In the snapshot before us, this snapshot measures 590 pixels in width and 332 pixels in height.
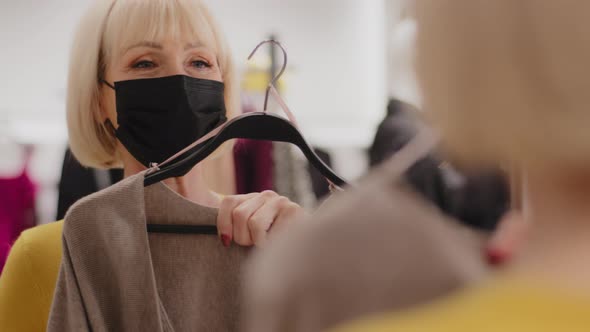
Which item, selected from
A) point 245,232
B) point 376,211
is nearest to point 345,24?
point 245,232

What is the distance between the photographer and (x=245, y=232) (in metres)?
0.95

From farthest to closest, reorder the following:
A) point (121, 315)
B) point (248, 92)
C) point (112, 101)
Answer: point (248, 92)
point (112, 101)
point (121, 315)

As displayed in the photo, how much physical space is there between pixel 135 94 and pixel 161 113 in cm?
5

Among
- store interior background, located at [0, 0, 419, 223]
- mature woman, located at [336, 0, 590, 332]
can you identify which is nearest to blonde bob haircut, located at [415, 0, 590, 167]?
mature woman, located at [336, 0, 590, 332]

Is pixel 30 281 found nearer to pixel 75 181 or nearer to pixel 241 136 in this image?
pixel 241 136

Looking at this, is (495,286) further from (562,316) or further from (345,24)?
(345,24)

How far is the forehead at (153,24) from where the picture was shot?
1.11 m

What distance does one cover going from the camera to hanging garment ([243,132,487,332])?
468 millimetres

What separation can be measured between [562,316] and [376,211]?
0.14 meters

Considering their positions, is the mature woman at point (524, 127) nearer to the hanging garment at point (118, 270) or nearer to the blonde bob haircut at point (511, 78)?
the blonde bob haircut at point (511, 78)

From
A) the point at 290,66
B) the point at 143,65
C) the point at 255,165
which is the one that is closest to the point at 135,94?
the point at 143,65

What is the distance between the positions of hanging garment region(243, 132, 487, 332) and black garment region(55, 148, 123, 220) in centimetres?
117

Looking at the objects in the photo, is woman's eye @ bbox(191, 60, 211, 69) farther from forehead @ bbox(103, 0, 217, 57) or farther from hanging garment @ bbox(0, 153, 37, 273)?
hanging garment @ bbox(0, 153, 37, 273)

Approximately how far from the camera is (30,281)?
106 cm
